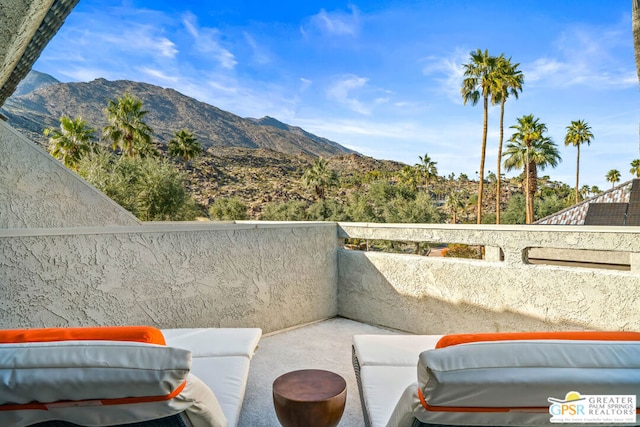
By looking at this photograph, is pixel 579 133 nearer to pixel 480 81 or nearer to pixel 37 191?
pixel 480 81

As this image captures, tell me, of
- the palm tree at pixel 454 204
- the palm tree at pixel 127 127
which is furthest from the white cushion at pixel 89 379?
the palm tree at pixel 454 204

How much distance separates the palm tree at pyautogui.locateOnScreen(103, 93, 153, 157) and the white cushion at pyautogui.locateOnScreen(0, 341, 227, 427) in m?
22.5

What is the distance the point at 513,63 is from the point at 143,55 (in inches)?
2275

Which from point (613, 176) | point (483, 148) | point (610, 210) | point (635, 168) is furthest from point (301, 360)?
point (613, 176)

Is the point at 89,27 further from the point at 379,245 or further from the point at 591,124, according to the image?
the point at 591,124

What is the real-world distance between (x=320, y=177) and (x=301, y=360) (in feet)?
110

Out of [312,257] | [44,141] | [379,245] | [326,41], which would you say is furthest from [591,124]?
[44,141]

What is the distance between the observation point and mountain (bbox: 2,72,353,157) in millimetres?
63125

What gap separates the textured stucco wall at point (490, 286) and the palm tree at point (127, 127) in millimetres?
20224

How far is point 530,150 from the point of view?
25781mm

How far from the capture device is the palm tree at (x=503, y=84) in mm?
21844

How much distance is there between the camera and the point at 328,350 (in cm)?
399

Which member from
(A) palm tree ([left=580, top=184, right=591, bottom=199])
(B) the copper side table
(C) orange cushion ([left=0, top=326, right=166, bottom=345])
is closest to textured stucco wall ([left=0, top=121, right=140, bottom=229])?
(C) orange cushion ([left=0, top=326, right=166, bottom=345])

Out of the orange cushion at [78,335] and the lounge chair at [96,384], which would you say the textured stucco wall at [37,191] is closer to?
the orange cushion at [78,335]
